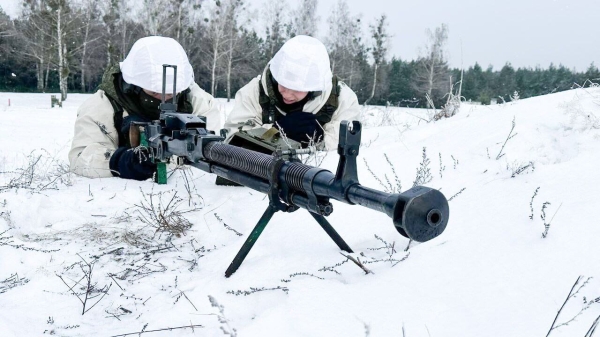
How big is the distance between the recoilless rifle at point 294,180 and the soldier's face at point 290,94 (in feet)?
5.44

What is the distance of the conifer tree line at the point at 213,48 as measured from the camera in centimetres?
2870

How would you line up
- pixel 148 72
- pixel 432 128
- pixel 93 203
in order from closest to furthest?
1. pixel 93 203
2. pixel 148 72
3. pixel 432 128

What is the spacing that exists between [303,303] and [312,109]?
334 centimetres

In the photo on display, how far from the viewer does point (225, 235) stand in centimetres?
277

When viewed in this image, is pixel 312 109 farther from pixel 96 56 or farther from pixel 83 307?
pixel 96 56

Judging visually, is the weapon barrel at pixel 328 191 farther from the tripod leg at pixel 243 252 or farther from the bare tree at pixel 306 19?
the bare tree at pixel 306 19

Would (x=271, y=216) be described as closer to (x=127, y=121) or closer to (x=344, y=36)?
(x=127, y=121)

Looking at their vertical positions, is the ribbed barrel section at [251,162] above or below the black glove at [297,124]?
below

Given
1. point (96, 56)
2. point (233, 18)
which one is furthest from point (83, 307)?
point (96, 56)

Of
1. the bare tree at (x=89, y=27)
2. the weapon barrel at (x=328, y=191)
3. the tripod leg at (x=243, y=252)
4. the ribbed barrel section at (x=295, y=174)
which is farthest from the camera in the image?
the bare tree at (x=89, y=27)

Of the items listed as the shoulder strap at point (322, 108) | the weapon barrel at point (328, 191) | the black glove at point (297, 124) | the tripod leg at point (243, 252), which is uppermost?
the shoulder strap at point (322, 108)

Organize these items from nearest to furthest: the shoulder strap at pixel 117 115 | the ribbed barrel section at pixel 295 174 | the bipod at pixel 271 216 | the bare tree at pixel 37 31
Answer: the ribbed barrel section at pixel 295 174 < the bipod at pixel 271 216 < the shoulder strap at pixel 117 115 < the bare tree at pixel 37 31

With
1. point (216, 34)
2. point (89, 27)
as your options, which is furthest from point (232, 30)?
point (89, 27)

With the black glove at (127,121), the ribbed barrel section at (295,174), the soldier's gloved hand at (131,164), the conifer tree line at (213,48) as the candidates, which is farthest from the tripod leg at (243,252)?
the conifer tree line at (213,48)
